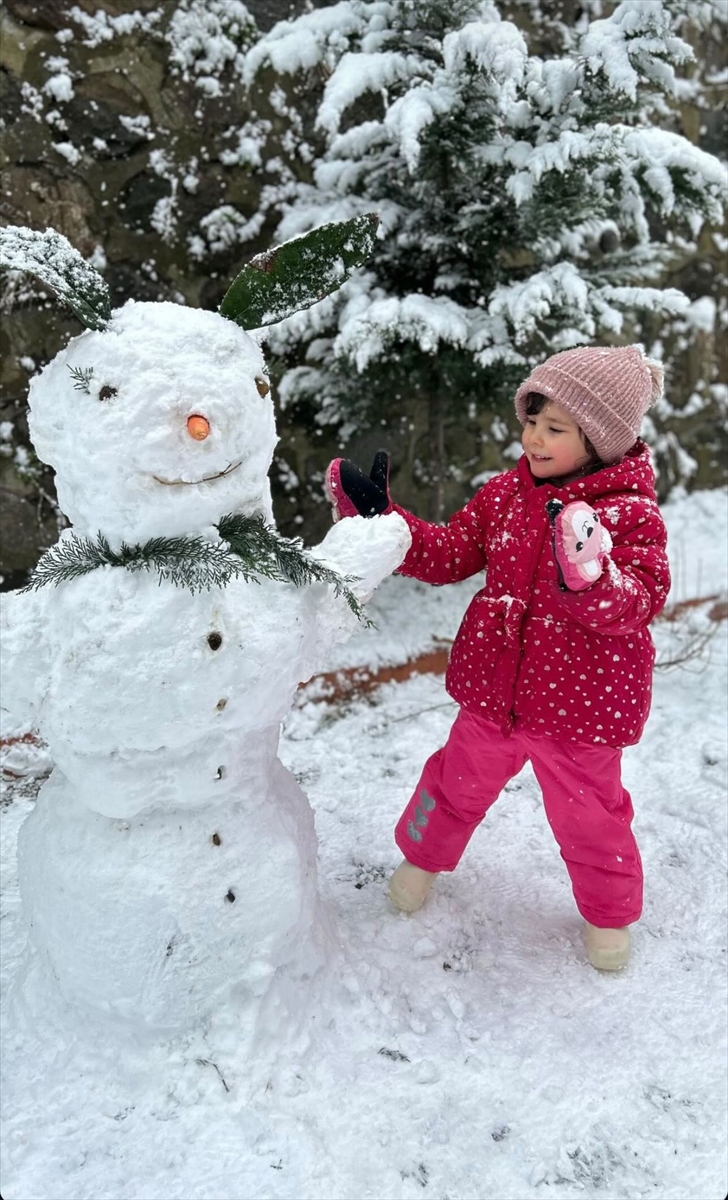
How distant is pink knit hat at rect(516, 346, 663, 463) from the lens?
5.22 ft

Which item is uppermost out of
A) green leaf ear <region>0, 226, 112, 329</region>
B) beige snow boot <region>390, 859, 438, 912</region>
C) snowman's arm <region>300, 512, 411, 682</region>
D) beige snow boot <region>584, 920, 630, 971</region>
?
green leaf ear <region>0, 226, 112, 329</region>

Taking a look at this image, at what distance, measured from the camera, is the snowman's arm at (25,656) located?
1.44 meters

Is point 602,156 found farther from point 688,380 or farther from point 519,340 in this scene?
point 688,380

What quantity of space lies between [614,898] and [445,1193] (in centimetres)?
67

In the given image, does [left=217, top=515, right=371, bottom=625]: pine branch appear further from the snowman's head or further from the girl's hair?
the girl's hair

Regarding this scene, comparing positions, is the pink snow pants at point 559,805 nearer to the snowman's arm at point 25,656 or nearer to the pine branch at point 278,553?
the pine branch at point 278,553

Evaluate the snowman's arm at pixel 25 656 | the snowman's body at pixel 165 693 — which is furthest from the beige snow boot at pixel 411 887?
the snowman's arm at pixel 25 656

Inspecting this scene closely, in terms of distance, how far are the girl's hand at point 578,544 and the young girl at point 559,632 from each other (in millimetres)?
21

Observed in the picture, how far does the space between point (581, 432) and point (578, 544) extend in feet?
1.12

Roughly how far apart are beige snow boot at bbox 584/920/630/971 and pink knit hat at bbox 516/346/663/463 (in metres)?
1.02

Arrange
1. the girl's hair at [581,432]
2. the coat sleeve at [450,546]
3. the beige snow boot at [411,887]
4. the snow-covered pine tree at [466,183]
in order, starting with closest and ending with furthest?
the girl's hair at [581,432], the coat sleeve at [450,546], the beige snow boot at [411,887], the snow-covered pine tree at [466,183]

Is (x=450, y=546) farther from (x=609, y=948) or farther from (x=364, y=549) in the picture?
(x=609, y=948)

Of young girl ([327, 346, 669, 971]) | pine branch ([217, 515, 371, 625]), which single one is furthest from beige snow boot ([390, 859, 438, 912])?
pine branch ([217, 515, 371, 625])

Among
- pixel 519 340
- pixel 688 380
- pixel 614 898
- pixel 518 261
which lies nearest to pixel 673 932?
pixel 614 898
